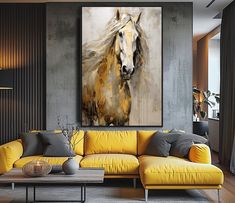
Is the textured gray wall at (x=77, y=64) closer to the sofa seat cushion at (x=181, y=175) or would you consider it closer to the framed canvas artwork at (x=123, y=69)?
the framed canvas artwork at (x=123, y=69)

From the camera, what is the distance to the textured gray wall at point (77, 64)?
21.3 ft

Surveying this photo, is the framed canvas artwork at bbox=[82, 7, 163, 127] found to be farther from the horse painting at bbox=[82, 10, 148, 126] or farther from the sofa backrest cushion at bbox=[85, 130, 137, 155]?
the sofa backrest cushion at bbox=[85, 130, 137, 155]

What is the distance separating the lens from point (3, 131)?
6.68 m

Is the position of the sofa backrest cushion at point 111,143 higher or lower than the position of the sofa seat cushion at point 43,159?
higher

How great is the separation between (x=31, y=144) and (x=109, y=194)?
57.1 inches

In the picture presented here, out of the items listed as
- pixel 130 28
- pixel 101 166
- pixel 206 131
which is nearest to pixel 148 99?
pixel 130 28

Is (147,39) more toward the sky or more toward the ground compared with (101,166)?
more toward the sky

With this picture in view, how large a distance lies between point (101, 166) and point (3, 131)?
226 centimetres

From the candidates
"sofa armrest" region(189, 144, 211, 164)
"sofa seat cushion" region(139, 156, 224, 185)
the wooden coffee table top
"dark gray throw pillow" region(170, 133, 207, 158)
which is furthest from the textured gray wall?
the wooden coffee table top

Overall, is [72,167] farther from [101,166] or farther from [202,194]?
[202,194]

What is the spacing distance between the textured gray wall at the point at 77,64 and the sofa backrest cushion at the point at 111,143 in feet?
2.37

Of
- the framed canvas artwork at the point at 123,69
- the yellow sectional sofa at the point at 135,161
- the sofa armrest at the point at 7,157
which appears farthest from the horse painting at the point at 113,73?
the sofa armrest at the point at 7,157

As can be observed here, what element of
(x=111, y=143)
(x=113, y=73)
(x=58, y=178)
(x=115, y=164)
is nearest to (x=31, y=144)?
(x=111, y=143)

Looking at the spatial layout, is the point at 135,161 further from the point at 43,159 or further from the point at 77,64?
A: the point at 77,64
